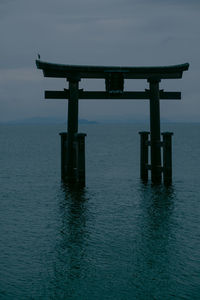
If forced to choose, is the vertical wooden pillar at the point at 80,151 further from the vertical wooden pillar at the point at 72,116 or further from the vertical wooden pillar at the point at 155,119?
the vertical wooden pillar at the point at 155,119

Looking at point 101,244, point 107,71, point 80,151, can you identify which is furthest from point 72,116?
point 101,244

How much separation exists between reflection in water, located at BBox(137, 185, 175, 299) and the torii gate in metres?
1.97

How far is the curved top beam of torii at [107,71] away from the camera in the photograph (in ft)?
53.0

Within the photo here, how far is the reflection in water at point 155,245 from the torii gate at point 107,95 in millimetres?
1972

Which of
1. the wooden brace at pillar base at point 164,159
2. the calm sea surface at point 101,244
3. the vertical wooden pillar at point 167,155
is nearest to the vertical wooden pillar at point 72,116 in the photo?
the calm sea surface at point 101,244

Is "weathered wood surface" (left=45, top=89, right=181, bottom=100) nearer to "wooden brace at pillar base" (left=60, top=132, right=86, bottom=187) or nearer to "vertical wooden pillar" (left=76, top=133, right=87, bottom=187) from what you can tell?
"wooden brace at pillar base" (left=60, top=132, right=86, bottom=187)

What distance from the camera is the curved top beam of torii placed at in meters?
16.1

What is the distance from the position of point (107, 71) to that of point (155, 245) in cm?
841

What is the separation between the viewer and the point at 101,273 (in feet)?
27.0

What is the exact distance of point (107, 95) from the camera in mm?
17188

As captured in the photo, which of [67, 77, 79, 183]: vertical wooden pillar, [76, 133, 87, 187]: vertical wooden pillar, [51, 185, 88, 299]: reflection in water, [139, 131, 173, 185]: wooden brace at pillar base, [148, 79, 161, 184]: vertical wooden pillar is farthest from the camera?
[148, 79, 161, 184]: vertical wooden pillar

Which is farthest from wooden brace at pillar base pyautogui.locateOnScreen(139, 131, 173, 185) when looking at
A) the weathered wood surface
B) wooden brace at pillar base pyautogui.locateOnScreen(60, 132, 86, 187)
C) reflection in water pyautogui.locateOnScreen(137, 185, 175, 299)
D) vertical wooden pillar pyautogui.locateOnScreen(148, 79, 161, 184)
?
wooden brace at pillar base pyautogui.locateOnScreen(60, 132, 86, 187)

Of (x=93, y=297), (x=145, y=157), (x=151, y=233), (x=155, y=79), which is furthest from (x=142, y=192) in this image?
(x=93, y=297)

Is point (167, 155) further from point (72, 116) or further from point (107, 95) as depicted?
point (72, 116)
